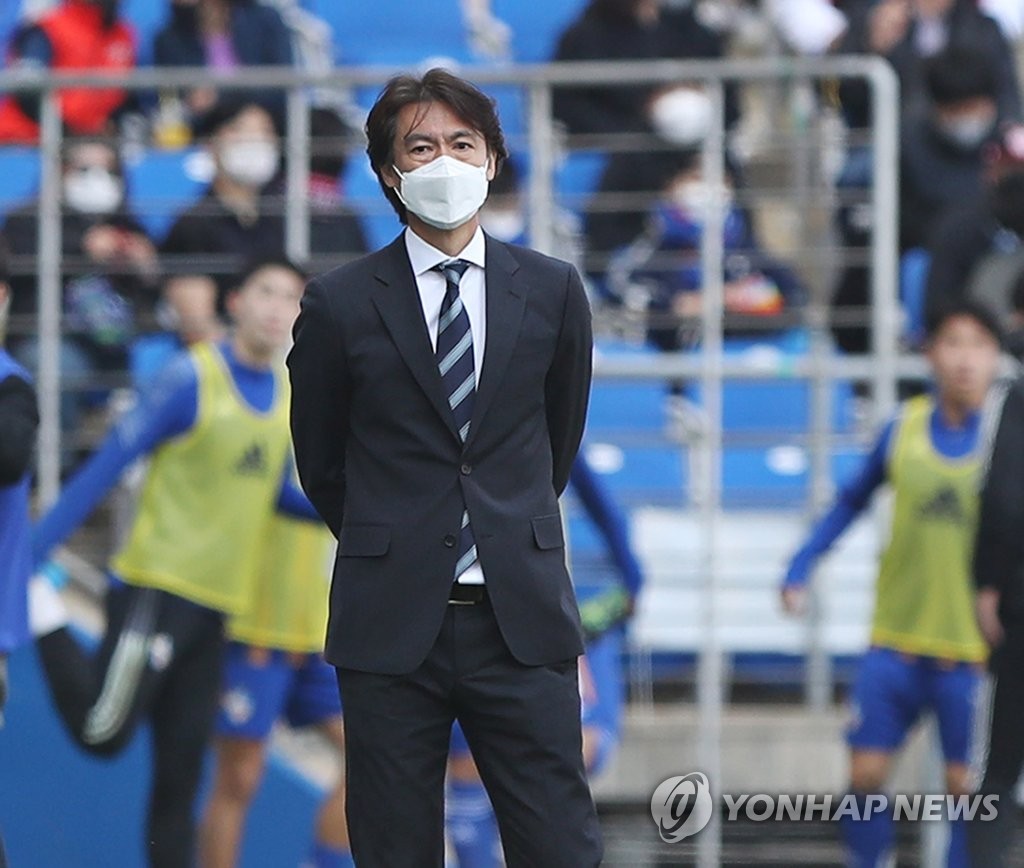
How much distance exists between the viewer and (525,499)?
468 cm

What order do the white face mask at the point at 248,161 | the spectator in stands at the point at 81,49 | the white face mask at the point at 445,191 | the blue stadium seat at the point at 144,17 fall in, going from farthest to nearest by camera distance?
the blue stadium seat at the point at 144,17, the spectator in stands at the point at 81,49, the white face mask at the point at 248,161, the white face mask at the point at 445,191

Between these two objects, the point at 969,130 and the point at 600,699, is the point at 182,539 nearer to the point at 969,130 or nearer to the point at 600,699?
the point at 600,699

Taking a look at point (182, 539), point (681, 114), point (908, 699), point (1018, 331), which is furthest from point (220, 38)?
point (908, 699)

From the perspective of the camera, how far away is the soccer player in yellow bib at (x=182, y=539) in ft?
24.5

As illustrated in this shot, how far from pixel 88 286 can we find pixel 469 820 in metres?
2.44

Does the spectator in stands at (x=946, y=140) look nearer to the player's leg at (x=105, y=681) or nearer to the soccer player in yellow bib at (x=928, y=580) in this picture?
the soccer player in yellow bib at (x=928, y=580)

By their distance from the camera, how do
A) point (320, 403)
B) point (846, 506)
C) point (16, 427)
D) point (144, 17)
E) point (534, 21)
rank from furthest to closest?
1. point (534, 21)
2. point (144, 17)
3. point (846, 506)
4. point (16, 427)
5. point (320, 403)

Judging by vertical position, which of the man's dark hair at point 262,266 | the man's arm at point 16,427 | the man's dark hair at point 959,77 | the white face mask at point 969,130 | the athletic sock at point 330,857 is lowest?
the athletic sock at point 330,857

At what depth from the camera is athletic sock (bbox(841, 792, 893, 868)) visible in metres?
8.02

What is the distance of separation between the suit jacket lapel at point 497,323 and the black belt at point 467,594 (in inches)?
10.8

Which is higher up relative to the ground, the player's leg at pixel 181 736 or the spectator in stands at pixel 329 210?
the spectator in stands at pixel 329 210

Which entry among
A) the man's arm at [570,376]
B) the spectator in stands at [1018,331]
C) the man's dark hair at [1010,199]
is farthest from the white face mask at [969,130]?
the man's arm at [570,376]

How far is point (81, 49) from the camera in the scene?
35.1 feet

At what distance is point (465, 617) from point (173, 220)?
4.69m
